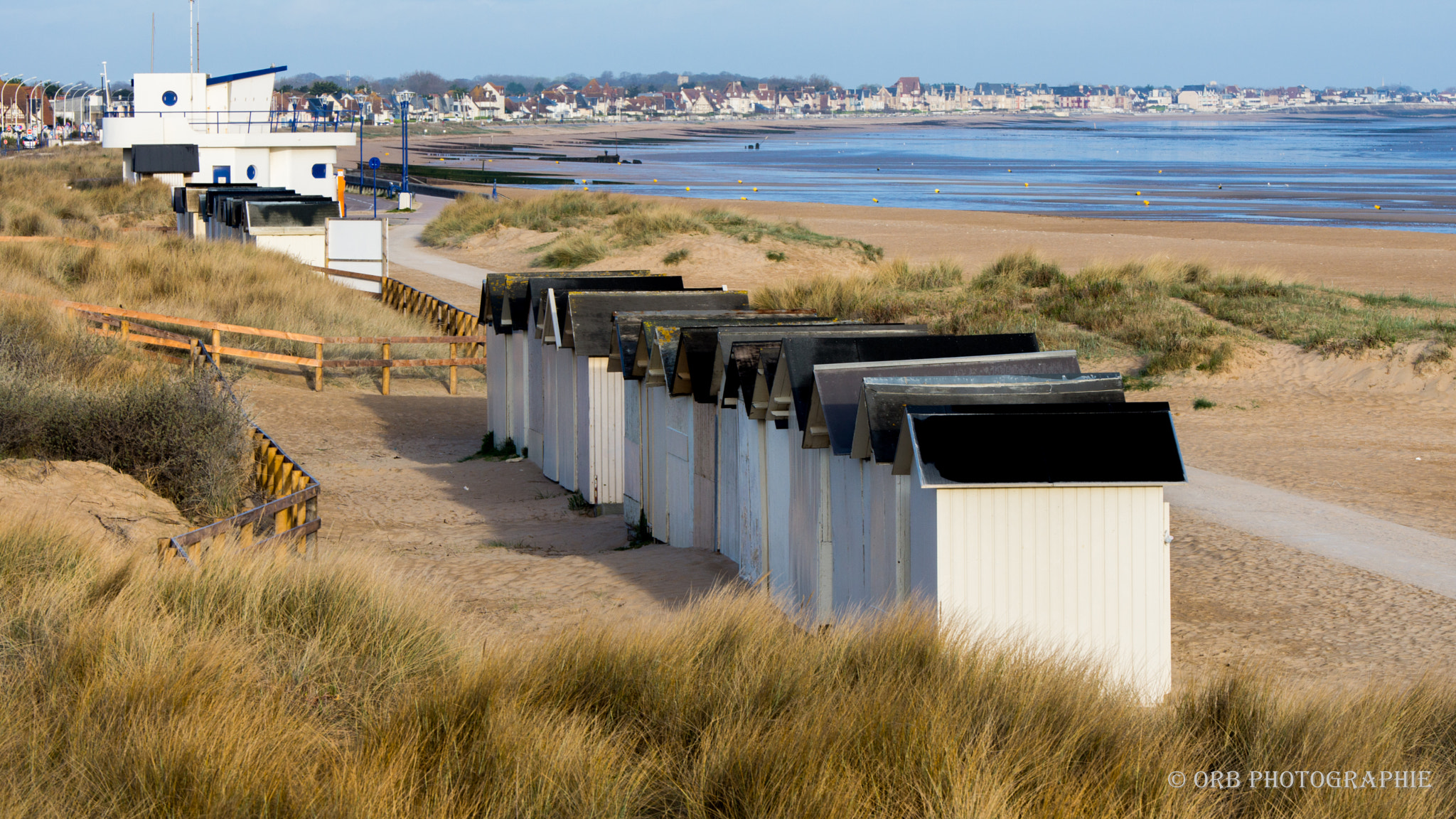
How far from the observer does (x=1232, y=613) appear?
836 cm

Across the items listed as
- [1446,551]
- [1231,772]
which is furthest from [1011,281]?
[1231,772]

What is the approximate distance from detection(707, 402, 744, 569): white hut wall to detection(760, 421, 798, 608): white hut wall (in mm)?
588

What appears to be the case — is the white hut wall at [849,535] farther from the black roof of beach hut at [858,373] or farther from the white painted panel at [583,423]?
the white painted panel at [583,423]

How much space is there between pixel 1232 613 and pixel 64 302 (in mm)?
15610

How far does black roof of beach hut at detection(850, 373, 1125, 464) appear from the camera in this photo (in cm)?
666

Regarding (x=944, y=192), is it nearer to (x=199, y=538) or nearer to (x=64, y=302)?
(x=64, y=302)

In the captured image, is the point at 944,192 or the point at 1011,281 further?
the point at 944,192

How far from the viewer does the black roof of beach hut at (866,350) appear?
7.78 metres

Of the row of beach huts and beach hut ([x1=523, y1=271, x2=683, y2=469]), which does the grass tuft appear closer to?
beach hut ([x1=523, y1=271, x2=683, y2=469])

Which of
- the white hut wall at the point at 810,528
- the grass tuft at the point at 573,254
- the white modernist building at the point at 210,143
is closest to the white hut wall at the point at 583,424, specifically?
the white hut wall at the point at 810,528

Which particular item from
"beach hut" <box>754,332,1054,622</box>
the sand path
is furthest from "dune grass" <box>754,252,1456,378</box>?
"beach hut" <box>754,332,1054,622</box>

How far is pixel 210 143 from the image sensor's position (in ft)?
135

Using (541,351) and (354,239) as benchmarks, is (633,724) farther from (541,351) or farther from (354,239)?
(354,239)

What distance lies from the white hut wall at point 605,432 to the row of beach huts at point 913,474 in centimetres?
76
